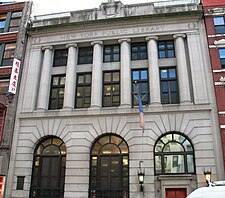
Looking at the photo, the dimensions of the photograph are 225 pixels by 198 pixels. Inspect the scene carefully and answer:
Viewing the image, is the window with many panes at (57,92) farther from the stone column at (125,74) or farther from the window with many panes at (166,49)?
the window with many panes at (166,49)

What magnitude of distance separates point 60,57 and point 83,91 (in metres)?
4.52

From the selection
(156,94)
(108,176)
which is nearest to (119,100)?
(156,94)

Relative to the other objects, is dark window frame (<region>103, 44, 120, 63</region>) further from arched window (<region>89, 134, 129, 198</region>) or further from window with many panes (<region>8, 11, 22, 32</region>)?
window with many panes (<region>8, 11, 22, 32</region>)

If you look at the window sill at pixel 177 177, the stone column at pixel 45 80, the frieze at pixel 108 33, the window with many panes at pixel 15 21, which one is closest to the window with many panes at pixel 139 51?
the frieze at pixel 108 33

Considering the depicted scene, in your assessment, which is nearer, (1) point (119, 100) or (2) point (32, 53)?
(1) point (119, 100)

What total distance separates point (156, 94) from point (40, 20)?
13884 mm

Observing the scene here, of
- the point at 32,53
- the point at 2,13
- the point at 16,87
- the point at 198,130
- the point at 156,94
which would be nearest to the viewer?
the point at 198,130

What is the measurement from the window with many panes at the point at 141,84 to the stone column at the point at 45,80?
7.71 meters

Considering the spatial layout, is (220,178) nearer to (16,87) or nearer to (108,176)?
(108,176)

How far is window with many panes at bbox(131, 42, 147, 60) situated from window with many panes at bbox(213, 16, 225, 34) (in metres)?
6.18

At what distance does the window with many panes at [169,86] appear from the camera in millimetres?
20688

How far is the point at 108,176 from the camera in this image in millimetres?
19031

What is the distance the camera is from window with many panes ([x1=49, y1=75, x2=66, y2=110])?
73.1 ft

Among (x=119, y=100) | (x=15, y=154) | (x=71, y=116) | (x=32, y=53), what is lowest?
(x=15, y=154)
